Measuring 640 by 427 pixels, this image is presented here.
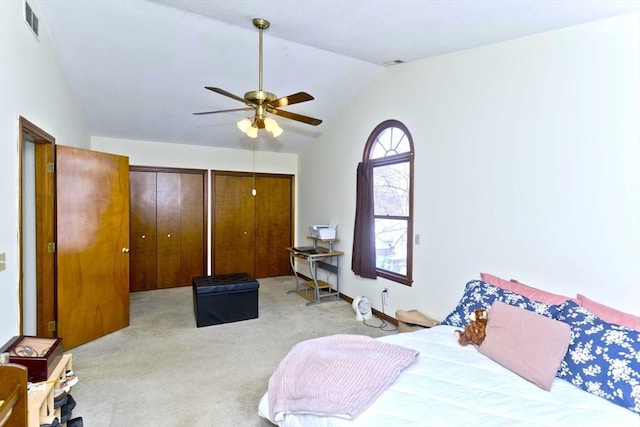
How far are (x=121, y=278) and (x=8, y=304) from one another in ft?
5.37

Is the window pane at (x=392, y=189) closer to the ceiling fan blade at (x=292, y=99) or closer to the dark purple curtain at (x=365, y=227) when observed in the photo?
the dark purple curtain at (x=365, y=227)

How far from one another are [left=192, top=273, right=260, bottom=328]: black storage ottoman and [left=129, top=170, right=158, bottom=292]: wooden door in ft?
5.74

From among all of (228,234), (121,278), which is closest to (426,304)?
(121,278)

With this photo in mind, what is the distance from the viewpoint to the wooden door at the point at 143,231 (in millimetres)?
5293

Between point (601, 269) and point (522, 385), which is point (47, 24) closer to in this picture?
point (522, 385)

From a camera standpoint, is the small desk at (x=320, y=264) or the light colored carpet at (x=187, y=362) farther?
the small desk at (x=320, y=264)

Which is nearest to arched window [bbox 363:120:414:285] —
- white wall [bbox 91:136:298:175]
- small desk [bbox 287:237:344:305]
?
small desk [bbox 287:237:344:305]

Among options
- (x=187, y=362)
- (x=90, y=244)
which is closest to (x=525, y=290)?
(x=187, y=362)

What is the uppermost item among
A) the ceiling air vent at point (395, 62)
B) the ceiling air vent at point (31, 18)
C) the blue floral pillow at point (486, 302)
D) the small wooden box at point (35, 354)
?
the ceiling air vent at point (395, 62)

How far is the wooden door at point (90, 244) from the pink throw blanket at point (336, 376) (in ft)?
8.04

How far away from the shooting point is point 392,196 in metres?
4.07

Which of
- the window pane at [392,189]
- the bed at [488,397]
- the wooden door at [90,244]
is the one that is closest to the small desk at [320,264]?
the window pane at [392,189]

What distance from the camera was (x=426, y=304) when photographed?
3473 mm

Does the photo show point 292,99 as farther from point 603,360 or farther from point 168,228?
point 168,228
